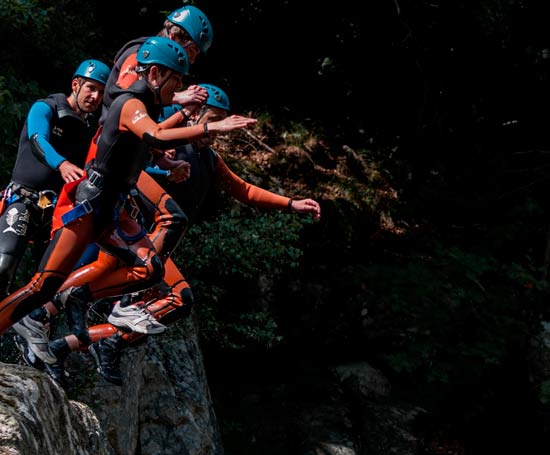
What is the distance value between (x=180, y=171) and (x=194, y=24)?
101cm

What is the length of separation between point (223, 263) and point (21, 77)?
3.37 m

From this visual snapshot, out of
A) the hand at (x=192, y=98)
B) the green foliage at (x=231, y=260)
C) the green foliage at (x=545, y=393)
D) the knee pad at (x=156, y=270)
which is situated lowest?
the green foliage at (x=545, y=393)

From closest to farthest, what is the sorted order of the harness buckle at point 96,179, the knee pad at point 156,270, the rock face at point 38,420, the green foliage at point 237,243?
the rock face at point 38,420 → the harness buckle at point 96,179 → the knee pad at point 156,270 → the green foliage at point 237,243

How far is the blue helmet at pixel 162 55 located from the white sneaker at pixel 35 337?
1.91 meters

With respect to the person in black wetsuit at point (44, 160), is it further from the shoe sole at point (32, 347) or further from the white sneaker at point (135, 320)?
the white sneaker at point (135, 320)

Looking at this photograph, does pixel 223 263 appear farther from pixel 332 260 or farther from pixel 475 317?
pixel 475 317

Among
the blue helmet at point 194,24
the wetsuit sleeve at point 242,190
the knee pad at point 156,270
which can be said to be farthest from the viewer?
the wetsuit sleeve at point 242,190

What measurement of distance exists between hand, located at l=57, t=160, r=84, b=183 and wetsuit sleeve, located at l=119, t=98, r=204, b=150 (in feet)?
1.63

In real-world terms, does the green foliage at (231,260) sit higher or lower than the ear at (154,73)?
lower

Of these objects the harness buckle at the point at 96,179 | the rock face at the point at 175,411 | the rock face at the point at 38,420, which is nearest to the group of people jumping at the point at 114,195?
the harness buckle at the point at 96,179

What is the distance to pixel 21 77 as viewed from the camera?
9766mm

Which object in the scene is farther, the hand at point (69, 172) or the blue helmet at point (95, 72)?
the blue helmet at point (95, 72)

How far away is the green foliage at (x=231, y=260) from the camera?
988cm

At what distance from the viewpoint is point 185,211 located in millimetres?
6172
